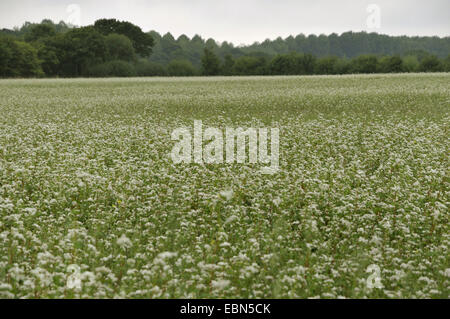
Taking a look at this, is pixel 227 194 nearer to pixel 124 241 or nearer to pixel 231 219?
pixel 231 219

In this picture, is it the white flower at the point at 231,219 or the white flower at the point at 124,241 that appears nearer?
the white flower at the point at 124,241

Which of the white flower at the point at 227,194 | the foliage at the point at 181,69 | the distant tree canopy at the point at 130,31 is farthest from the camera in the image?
the distant tree canopy at the point at 130,31

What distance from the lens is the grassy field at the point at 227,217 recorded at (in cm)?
647

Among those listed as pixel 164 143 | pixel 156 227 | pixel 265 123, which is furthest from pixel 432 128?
pixel 156 227

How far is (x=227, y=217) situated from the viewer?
919cm

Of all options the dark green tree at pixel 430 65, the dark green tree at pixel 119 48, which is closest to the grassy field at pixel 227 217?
the dark green tree at pixel 430 65

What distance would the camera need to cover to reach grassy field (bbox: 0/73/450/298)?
6.47 m

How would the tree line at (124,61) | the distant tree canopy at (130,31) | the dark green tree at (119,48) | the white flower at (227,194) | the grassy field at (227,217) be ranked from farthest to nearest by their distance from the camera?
the distant tree canopy at (130,31) → the dark green tree at (119,48) → the tree line at (124,61) → the white flower at (227,194) → the grassy field at (227,217)

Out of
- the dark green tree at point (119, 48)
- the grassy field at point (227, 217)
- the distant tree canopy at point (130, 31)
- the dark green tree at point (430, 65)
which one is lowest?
the grassy field at point (227, 217)

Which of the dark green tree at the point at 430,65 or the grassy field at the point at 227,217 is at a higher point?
the dark green tree at the point at 430,65

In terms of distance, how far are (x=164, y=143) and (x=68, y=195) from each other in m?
6.49

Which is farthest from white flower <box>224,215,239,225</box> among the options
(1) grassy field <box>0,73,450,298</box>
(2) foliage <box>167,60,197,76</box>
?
(2) foliage <box>167,60,197,76</box>

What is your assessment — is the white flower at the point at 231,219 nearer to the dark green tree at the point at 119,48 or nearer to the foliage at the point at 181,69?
the foliage at the point at 181,69
